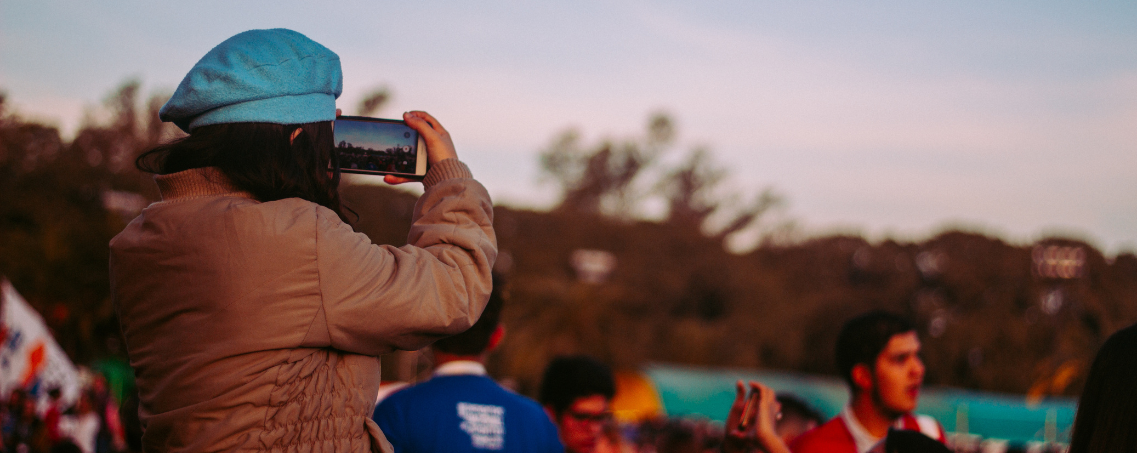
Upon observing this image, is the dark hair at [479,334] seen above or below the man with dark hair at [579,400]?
above

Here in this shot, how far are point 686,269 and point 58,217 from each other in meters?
25.8

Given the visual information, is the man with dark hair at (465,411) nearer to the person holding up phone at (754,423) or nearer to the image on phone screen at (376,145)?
the person holding up phone at (754,423)

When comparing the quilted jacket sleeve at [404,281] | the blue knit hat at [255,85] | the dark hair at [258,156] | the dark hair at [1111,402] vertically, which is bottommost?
the dark hair at [1111,402]

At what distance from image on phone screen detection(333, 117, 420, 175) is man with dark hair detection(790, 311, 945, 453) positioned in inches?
88.1

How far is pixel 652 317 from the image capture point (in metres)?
38.0

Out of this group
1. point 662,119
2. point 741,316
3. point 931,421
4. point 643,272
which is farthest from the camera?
point 662,119

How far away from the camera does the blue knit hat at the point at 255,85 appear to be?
1667 millimetres

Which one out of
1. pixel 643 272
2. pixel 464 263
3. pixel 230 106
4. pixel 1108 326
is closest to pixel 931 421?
pixel 464 263

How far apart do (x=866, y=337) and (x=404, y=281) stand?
263 cm

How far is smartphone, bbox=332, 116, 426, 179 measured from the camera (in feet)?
6.43

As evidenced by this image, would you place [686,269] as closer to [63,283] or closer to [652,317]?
[652,317]

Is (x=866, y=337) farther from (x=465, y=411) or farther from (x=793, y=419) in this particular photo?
(x=465, y=411)

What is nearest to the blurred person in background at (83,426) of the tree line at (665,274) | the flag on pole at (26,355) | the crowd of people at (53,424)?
the crowd of people at (53,424)

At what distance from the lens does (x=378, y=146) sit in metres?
1.98
